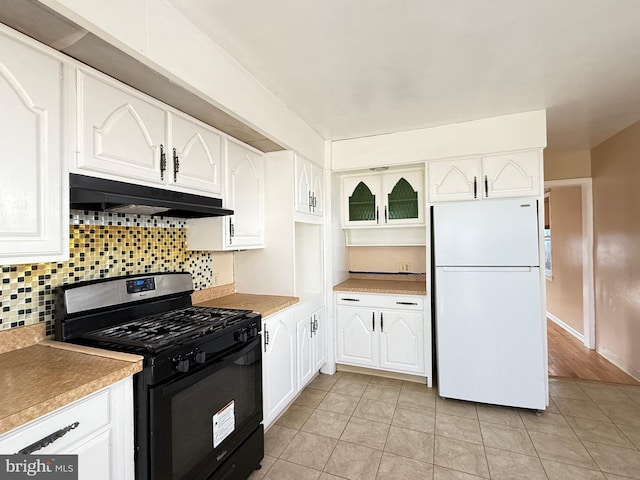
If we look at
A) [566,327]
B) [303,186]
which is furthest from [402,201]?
[566,327]

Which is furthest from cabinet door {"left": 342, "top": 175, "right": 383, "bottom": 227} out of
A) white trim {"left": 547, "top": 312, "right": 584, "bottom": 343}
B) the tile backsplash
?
white trim {"left": 547, "top": 312, "right": 584, "bottom": 343}

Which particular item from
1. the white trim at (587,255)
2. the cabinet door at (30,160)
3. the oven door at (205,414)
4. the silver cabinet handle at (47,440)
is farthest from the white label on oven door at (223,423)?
the white trim at (587,255)

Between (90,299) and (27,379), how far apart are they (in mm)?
521

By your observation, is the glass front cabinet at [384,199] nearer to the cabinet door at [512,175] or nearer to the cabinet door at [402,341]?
the cabinet door at [512,175]

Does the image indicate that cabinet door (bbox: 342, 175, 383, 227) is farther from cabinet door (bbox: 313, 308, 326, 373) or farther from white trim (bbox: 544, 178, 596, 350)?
white trim (bbox: 544, 178, 596, 350)

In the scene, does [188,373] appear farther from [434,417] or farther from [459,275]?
[459,275]

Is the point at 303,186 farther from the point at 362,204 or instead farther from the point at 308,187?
the point at 362,204

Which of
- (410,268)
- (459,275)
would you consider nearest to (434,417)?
(459,275)

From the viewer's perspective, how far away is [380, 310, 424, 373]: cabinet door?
9.58 feet

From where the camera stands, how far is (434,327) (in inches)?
120

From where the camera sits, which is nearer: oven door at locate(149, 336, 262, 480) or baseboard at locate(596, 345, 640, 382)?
oven door at locate(149, 336, 262, 480)

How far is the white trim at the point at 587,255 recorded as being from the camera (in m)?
3.70

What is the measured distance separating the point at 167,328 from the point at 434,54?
2031 mm

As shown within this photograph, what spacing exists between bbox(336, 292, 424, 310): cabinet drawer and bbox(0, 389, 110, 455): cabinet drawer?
226cm
